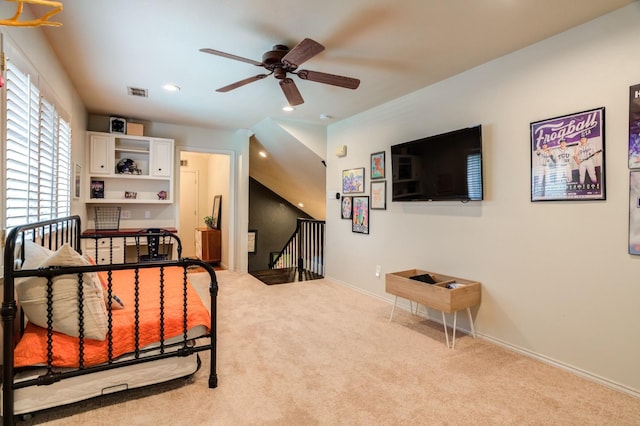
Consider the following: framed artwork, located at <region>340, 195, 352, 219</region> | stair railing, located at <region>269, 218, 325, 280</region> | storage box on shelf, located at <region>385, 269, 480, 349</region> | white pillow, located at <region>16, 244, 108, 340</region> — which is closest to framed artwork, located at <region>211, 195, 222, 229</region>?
stair railing, located at <region>269, 218, 325, 280</region>

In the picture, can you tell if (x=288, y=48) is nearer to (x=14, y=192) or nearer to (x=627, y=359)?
(x=14, y=192)

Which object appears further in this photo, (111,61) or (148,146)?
(148,146)

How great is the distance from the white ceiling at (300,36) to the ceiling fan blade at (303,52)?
23cm

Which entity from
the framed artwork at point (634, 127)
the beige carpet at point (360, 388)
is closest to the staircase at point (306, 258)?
the beige carpet at point (360, 388)

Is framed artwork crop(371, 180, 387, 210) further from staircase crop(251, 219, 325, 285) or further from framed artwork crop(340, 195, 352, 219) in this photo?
staircase crop(251, 219, 325, 285)

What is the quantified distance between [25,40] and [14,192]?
1026 millimetres

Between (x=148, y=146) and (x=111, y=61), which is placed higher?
(x=111, y=61)

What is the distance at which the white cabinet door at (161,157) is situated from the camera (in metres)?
5.07

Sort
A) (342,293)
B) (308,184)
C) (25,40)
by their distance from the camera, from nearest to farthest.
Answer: (25,40), (342,293), (308,184)

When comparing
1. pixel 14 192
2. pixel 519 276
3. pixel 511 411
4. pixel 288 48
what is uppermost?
pixel 288 48

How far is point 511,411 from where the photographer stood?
2.01 metres

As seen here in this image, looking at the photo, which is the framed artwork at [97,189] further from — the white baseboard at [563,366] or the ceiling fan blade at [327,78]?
the white baseboard at [563,366]

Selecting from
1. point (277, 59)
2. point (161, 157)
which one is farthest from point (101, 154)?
point (277, 59)

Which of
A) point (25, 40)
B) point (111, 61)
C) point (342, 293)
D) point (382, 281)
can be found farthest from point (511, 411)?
point (111, 61)
